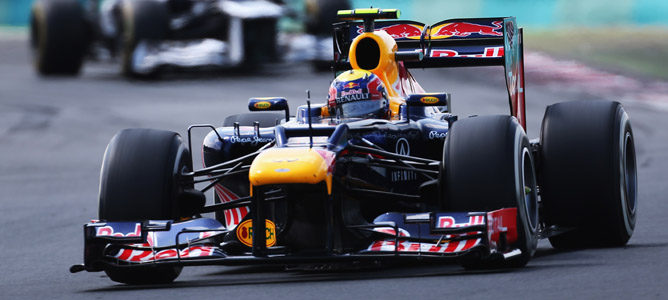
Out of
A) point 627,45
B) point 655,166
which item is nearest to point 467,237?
point 655,166

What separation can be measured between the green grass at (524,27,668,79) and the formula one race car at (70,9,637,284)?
21274 millimetres

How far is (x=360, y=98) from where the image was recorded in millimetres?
10695

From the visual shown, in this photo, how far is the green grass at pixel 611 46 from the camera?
106 ft

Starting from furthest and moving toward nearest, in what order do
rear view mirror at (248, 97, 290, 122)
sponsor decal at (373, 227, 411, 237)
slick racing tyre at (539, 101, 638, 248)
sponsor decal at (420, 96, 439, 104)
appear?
rear view mirror at (248, 97, 290, 122)
slick racing tyre at (539, 101, 638, 248)
sponsor decal at (420, 96, 439, 104)
sponsor decal at (373, 227, 411, 237)

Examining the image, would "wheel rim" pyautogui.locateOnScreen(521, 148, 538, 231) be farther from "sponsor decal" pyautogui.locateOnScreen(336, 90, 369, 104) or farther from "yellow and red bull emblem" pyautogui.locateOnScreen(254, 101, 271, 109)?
"yellow and red bull emblem" pyautogui.locateOnScreen(254, 101, 271, 109)

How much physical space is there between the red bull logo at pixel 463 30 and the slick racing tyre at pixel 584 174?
5.42ft

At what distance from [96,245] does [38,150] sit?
1227cm

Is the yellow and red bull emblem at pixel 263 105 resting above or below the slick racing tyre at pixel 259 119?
above

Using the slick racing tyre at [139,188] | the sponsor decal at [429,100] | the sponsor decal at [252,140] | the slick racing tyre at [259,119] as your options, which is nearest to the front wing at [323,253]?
the slick racing tyre at [139,188]

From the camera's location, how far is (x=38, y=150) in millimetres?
21250

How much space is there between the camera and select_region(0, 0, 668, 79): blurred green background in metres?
33.0

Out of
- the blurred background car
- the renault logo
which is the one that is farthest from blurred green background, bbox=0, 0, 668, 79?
the renault logo

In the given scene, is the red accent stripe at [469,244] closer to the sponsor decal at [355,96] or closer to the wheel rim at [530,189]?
the wheel rim at [530,189]

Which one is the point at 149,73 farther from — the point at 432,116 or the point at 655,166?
the point at 432,116
